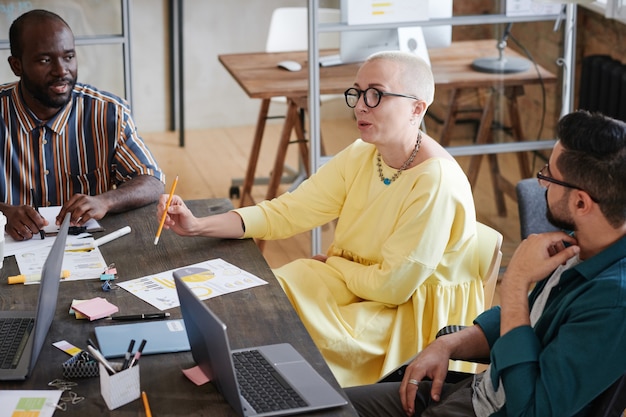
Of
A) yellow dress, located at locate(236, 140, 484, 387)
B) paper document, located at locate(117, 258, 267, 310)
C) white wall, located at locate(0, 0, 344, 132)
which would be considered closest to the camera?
paper document, located at locate(117, 258, 267, 310)

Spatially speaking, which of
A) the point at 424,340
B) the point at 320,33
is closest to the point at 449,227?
the point at 424,340

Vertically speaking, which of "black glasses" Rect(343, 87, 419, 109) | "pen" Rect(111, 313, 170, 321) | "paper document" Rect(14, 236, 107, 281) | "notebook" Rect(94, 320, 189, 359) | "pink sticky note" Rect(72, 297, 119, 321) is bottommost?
"notebook" Rect(94, 320, 189, 359)

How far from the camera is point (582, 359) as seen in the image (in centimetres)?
177

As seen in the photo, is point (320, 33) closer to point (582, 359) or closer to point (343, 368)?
point (343, 368)

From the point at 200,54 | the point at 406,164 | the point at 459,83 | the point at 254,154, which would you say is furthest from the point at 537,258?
the point at 200,54

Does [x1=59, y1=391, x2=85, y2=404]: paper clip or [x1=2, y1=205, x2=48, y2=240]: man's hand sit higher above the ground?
[x1=2, y1=205, x2=48, y2=240]: man's hand

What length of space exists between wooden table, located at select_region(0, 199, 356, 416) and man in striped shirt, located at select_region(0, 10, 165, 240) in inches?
11.6

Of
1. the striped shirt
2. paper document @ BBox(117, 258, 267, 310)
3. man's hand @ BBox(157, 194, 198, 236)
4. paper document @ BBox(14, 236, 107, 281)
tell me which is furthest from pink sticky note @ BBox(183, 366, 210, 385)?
the striped shirt

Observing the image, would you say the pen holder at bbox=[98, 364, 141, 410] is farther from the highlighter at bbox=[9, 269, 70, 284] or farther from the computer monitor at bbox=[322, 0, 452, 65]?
the computer monitor at bbox=[322, 0, 452, 65]

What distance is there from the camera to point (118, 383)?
173 cm

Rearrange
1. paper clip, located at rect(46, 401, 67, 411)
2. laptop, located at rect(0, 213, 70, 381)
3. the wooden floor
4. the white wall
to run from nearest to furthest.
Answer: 1. paper clip, located at rect(46, 401, 67, 411)
2. laptop, located at rect(0, 213, 70, 381)
3. the wooden floor
4. the white wall

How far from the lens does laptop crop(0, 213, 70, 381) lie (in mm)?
1849

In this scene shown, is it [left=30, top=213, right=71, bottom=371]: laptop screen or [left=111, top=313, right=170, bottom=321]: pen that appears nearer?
[left=30, top=213, right=71, bottom=371]: laptop screen

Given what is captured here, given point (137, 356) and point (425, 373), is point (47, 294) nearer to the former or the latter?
point (137, 356)
